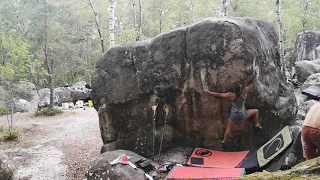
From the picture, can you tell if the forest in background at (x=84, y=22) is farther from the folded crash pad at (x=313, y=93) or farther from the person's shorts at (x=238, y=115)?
the person's shorts at (x=238, y=115)

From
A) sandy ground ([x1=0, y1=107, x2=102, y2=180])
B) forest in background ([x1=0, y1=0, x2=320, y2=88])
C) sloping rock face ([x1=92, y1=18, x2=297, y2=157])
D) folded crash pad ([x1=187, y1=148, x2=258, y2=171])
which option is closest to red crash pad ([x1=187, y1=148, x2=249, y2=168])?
folded crash pad ([x1=187, y1=148, x2=258, y2=171])

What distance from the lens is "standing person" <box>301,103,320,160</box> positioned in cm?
489


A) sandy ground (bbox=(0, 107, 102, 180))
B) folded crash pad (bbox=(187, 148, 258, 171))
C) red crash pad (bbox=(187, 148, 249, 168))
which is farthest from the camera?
sandy ground (bbox=(0, 107, 102, 180))

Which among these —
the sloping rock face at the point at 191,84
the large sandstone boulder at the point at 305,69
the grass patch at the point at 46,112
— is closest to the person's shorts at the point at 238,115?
the sloping rock face at the point at 191,84

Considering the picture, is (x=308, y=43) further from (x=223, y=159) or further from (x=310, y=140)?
(x=310, y=140)

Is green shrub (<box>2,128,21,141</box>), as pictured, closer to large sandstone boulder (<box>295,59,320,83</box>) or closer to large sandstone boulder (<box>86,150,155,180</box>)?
large sandstone boulder (<box>86,150,155,180</box>)

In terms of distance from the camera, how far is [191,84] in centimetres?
880

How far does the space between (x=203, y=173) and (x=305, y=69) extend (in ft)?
40.0

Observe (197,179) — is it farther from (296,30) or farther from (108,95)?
(296,30)

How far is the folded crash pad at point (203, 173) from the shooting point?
269 inches

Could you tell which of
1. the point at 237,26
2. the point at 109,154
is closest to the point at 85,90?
the point at 109,154

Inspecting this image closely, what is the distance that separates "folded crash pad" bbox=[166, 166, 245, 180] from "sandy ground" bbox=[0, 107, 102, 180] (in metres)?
3.33

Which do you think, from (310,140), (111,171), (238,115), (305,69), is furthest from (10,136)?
(305,69)

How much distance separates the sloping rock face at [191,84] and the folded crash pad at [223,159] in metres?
0.36
